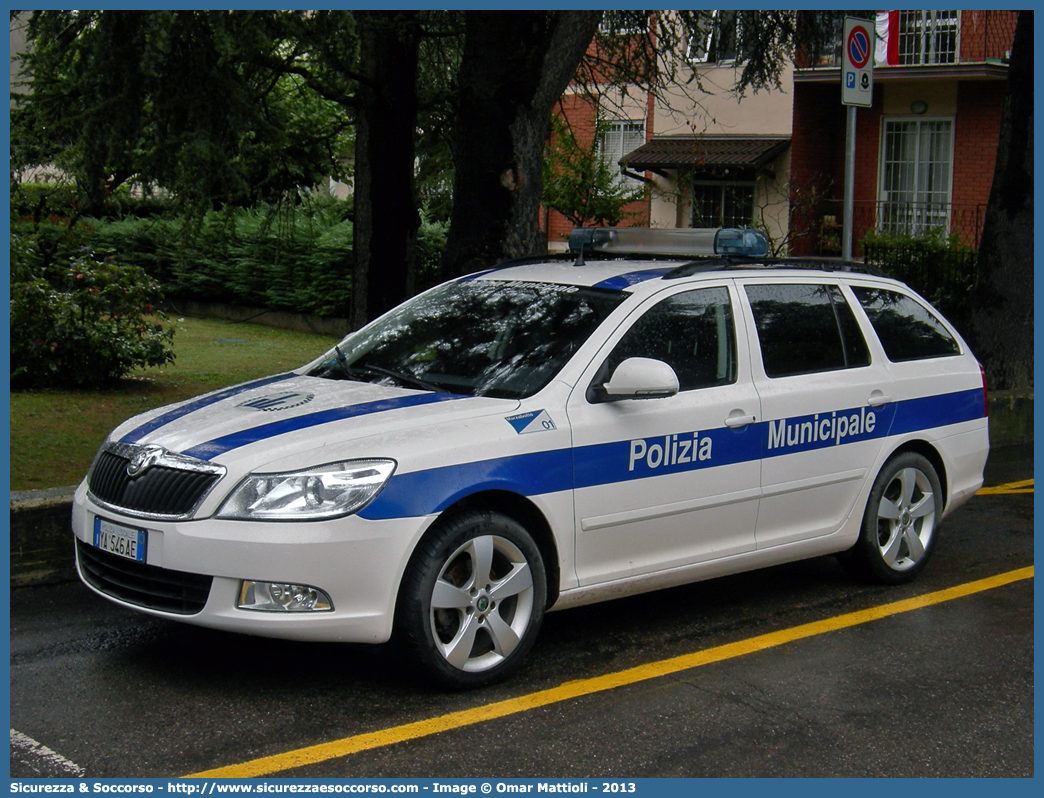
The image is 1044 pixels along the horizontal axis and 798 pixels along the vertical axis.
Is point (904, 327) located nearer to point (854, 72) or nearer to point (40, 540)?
point (854, 72)

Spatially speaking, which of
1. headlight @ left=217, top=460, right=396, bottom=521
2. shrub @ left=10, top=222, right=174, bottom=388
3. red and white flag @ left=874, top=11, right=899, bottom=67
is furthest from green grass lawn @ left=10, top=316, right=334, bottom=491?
red and white flag @ left=874, top=11, right=899, bottom=67

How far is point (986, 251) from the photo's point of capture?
12781mm

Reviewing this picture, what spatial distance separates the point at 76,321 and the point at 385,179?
10.4 feet

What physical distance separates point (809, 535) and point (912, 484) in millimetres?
861

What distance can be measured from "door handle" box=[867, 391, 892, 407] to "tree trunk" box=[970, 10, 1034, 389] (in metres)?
6.81

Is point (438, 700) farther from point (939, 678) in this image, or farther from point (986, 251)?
point (986, 251)

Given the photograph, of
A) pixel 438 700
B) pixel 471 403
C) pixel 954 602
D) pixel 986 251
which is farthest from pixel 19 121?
pixel 986 251

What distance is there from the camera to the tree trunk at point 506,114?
914cm

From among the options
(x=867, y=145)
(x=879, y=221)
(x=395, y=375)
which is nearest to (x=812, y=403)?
(x=395, y=375)

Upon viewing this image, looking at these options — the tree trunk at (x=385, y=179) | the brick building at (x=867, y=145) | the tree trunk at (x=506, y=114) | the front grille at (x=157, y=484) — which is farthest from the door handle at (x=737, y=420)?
the brick building at (x=867, y=145)

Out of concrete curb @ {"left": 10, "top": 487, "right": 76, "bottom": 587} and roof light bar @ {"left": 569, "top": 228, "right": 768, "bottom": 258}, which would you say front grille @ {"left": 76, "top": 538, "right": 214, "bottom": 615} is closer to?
concrete curb @ {"left": 10, "top": 487, "right": 76, "bottom": 587}

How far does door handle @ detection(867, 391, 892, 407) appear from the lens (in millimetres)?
6395

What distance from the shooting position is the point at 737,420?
5.73 metres

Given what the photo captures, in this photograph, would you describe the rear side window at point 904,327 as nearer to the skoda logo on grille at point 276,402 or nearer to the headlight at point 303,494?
the skoda logo on grille at point 276,402
